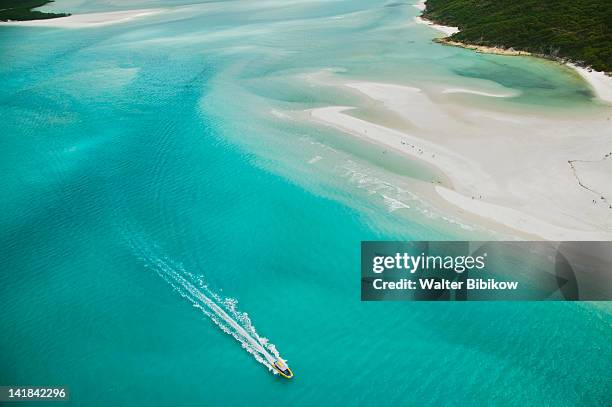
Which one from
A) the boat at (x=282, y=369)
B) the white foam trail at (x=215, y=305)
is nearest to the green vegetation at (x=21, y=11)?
the white foam trail at (x=215, y=305)

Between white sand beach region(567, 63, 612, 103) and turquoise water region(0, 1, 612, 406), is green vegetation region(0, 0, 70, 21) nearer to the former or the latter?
turquoise water region(0, 1, 612, 406)

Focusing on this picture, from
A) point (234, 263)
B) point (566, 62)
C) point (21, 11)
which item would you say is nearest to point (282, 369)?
point (234, 263)

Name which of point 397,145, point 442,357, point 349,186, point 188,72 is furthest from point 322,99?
point 442,357

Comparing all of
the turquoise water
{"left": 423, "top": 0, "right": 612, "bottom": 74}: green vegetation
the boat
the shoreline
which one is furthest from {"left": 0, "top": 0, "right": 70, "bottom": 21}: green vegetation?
the boat

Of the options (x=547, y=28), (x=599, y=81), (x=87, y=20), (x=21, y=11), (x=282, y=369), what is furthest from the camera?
(x=21, y=11)

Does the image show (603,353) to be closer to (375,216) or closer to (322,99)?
(375,216)

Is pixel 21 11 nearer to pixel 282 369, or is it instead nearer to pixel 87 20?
pixel 87 20

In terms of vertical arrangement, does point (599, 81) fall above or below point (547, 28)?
below
